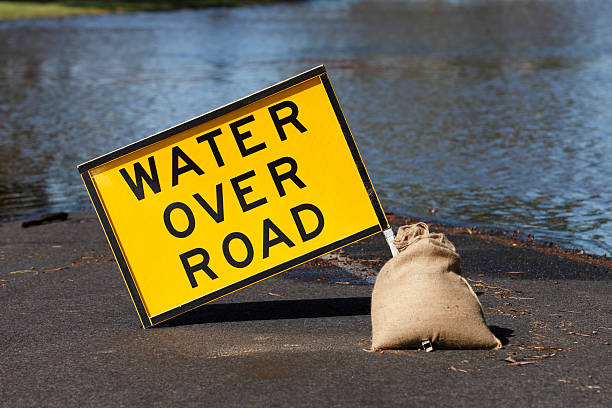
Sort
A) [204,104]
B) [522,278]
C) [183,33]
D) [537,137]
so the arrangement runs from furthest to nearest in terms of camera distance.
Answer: [183,33]
[204,104]
[537,137]
[522,278]

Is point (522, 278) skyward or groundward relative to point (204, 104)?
groundward

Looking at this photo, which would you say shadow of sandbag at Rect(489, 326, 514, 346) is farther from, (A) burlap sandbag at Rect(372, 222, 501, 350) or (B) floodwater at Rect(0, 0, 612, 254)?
(B) floodwater at Rect(0, 0, 612, 254)

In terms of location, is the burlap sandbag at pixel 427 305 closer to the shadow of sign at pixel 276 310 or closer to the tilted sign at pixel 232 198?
the tilted sign at pixel 232 198

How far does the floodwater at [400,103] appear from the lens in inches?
411

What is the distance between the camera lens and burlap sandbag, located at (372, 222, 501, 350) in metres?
5.07

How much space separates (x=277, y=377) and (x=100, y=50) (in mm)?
29519


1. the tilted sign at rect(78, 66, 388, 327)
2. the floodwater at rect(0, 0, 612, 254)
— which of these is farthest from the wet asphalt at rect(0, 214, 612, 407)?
the floodwater at rect(0, 0, 612, 254)

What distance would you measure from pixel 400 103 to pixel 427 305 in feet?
43.7

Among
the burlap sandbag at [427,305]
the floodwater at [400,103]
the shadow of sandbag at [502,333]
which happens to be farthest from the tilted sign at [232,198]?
the floodwater at [400,103]

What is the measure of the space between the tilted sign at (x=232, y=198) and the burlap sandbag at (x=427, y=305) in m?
0.58

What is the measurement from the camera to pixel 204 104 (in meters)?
18.5

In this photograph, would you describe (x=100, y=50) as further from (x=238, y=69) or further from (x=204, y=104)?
(x=204, y=104)

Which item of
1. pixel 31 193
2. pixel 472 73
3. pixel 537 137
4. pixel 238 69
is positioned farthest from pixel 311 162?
pixel 238 69

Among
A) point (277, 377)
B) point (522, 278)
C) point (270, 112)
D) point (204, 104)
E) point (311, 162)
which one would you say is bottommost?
point (522, 278)
